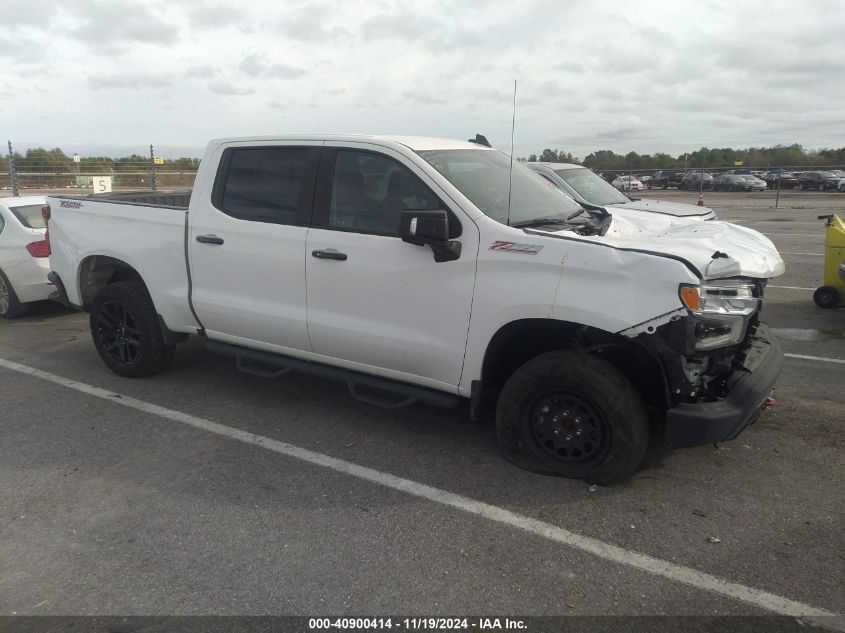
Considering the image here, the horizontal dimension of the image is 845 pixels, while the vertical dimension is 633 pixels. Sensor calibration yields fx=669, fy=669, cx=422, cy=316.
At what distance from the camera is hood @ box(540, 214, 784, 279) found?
3418 millimetres

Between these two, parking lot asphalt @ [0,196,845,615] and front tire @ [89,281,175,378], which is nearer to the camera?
parking lot asphalt @ [0,196,845,615]

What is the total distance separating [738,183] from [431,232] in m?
43.5

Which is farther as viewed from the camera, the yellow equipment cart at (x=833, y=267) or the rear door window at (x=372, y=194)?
the yellow equipment cart at (x=833, y=267)

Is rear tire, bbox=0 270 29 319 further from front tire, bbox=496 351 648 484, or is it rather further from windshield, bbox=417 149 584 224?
front tire, bbox=496 351 648 484

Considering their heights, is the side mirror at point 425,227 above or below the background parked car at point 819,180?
below

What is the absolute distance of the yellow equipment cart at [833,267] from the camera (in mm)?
7875

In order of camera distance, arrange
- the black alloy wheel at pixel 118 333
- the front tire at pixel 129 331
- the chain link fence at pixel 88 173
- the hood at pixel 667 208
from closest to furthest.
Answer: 1. the front tire at pixel 129 331
2. the black alloy wheel at pixel 118 333
3. the hood at pixel 667 208
4. the chain link fence at pixel 88 173

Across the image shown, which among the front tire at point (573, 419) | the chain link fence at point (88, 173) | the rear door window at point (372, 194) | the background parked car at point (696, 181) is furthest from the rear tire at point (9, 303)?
the background parked car at point (696, 181)

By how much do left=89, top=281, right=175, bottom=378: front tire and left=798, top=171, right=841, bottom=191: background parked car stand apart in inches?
1656

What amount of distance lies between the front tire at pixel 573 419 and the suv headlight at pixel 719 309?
0.50 m

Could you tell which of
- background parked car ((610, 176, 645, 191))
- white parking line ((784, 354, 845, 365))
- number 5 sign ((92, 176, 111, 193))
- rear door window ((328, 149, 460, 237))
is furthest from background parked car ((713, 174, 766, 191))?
rear door window ((328, 149, 460, 237))

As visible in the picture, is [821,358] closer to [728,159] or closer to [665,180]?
[665,180]

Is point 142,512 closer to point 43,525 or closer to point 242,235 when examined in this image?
point 43,525

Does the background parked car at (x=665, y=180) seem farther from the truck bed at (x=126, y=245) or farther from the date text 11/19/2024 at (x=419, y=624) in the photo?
the date text 11/19/2024 at (x=419, y=624)
